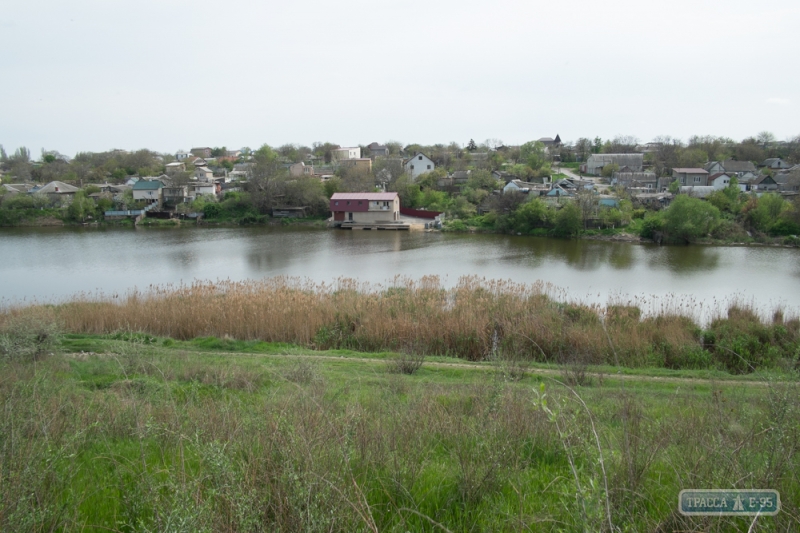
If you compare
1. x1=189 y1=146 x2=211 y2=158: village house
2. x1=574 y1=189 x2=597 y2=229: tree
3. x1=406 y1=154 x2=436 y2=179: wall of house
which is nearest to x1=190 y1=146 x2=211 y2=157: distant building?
x1=189 y1=146 x2=211 y2=158: village house

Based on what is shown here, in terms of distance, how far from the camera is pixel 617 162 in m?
50.7

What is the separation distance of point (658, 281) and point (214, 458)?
1905cm

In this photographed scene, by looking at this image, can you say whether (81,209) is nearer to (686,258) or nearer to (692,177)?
(686,258)

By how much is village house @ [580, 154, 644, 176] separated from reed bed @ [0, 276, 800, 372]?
40704 millimetres

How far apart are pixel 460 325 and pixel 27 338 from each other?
7.41m

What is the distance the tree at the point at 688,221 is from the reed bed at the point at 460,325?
1717cm

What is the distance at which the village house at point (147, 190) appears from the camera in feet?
142

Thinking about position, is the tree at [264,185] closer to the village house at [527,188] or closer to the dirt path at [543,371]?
the village house at [527,188]

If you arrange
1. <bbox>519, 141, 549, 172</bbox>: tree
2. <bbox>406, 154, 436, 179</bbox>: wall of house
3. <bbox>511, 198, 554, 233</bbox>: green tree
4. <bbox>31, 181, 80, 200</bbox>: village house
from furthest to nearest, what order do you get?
<bbox>519, 141, 549, 172</bbox>: tree → <bbox>406, 154, 436, 179</bbox>: wall of house → <bbox>31, 181, 80, 200</bbox>: village house → <bbox>511, 198, 554, 233</bbox>: green tree

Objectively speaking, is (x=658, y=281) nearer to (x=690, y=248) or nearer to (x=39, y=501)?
(x=690, y=248)

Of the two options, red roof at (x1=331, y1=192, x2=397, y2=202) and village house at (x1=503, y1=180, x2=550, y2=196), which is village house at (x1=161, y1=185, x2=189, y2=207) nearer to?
red roof at (x1=331, y1=192, x2=397, y2=202)

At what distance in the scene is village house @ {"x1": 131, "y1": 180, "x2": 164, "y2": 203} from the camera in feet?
142

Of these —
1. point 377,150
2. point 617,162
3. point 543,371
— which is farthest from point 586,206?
point 377,150

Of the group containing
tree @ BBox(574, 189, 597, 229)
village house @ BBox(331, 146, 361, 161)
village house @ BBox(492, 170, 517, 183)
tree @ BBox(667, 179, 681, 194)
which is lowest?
tree @ BBox(574, 189, 597, 229)
